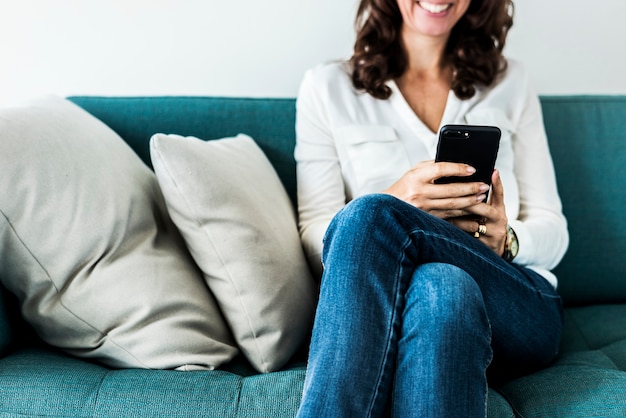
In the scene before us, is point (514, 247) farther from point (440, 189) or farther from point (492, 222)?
point (440, 189)

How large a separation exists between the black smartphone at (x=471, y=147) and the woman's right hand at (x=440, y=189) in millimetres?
14

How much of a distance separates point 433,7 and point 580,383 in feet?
2.58

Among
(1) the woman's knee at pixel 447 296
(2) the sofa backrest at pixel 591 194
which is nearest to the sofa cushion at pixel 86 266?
(1) the woman's knee at pixel 447 296

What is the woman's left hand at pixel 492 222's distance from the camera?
1.24 meters

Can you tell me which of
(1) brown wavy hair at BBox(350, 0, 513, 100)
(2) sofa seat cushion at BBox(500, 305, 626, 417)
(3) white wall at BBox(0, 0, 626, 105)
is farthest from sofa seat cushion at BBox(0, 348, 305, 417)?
(3) white wall at BBox(0, 0, 626, 105)

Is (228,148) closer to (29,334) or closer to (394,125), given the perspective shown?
(394,125)

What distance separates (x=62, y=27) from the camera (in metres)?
1.64

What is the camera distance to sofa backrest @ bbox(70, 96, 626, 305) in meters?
1.54

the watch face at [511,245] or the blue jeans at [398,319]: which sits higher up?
the blue jeans at [398,319]

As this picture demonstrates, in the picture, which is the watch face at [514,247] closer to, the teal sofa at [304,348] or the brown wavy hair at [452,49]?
the teal sofa at [304,348]

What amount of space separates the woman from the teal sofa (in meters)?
0.10

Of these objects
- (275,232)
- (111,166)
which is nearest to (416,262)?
(275,232)

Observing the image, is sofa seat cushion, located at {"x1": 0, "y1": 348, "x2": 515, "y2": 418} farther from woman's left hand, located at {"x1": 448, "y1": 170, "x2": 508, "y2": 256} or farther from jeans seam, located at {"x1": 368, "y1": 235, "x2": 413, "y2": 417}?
woman's left hand, located at {"x1": 448, "y1": 170, "x2": 508, "y2": 256}

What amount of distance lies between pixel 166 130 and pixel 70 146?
412mm
